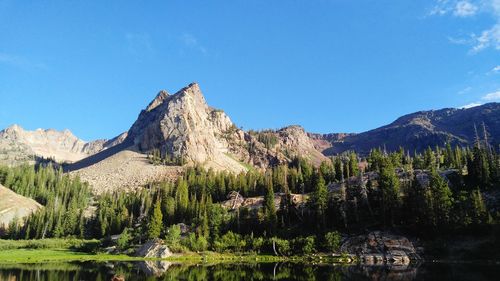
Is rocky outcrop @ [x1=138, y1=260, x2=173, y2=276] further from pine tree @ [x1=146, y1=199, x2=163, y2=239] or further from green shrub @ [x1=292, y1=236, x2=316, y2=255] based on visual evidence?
pine tree @ [x1=146, y1=199, x2=163, y2=239]

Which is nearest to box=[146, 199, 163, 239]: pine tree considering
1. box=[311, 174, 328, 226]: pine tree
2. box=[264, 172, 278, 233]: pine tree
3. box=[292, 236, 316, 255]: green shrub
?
box=[264, 172, 278, 233]: pine tree

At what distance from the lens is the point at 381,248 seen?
97875mm

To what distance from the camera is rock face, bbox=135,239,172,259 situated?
110m

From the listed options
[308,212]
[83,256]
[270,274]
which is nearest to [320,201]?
[308,212]

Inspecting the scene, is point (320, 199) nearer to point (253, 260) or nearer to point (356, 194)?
point (356, 194)

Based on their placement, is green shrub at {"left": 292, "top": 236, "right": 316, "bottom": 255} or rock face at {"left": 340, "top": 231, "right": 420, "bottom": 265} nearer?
rock face at {"left": 340, "top": 231, "right": 420, "bottom": 265}

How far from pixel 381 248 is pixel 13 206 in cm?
15275

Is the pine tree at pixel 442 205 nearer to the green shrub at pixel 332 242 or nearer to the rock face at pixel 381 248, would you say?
the rock face at pixel 381 248

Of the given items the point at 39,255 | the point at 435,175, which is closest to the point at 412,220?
the point at 435,175

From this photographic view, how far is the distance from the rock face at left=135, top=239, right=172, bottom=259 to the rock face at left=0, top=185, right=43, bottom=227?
76.1 m

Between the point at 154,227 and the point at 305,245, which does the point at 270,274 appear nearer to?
the point at 305,245

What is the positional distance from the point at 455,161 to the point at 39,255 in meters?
153

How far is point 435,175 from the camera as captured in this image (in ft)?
352

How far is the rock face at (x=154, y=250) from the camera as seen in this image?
110 metres
